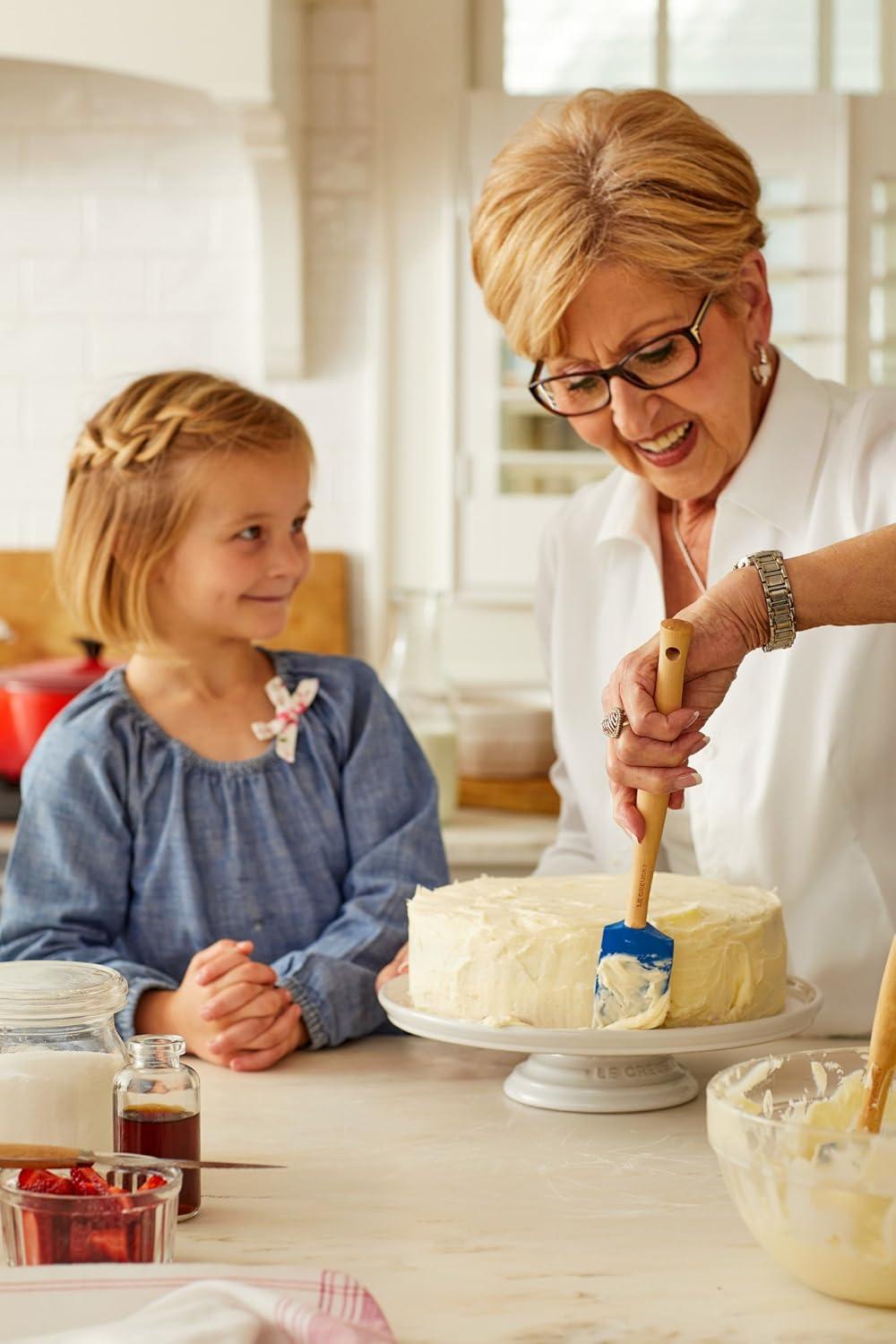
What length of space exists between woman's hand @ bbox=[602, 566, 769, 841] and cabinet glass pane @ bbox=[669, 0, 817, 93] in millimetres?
1985

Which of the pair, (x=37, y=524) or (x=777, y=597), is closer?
(x=777, y=597)

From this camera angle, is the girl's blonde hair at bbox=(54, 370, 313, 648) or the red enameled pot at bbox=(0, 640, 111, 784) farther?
the red enameled pot at bbox=(0, 640, 111, 784)

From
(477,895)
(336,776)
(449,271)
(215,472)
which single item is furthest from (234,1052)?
(449,271)

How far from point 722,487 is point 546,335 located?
287mm

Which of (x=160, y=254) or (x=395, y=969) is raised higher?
(x=160, y=254)

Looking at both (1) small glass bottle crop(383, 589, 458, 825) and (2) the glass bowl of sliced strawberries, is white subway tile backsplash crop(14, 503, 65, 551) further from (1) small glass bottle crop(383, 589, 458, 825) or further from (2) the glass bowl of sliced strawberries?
(2) the glass bowl of sliced strawberries

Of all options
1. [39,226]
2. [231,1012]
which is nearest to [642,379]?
[231,1012]

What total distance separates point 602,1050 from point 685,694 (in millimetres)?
288

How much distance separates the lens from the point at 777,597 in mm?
1265

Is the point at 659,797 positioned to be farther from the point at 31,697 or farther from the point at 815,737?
the point at 31,697

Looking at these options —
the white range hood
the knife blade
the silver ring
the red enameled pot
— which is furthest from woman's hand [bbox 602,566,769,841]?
the white range hood

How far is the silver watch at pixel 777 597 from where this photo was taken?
4.15 feet

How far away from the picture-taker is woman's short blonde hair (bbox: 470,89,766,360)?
1449mm

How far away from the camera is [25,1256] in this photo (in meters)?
0.88
